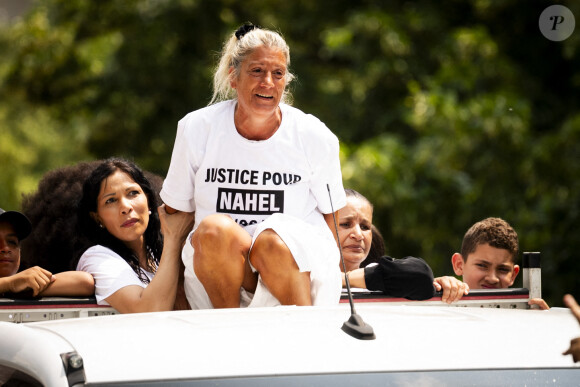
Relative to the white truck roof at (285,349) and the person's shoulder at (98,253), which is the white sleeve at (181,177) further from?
the white truck roof at (285,349)

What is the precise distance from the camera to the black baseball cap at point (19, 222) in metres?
4.11

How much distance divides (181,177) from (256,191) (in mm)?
296

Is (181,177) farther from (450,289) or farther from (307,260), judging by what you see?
A: (450,289)

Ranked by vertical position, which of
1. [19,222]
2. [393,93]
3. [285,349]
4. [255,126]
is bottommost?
[285,349]

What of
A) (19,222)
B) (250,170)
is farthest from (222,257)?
(19,222)

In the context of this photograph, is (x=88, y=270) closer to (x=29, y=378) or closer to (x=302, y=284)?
(x=302, y=284)

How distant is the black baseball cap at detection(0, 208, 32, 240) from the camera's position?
162 inches

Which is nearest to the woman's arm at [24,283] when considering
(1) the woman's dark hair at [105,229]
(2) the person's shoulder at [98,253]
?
(2) the person's shoulder at [98,253]

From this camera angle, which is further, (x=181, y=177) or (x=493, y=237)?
(x=493, y=237)

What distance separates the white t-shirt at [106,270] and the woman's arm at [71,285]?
3 centimetres

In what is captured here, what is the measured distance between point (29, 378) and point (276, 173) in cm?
151

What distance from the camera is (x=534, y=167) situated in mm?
9641

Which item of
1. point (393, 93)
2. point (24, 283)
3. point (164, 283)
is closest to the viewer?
point (24, 283)

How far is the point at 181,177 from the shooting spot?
11.7 feet
